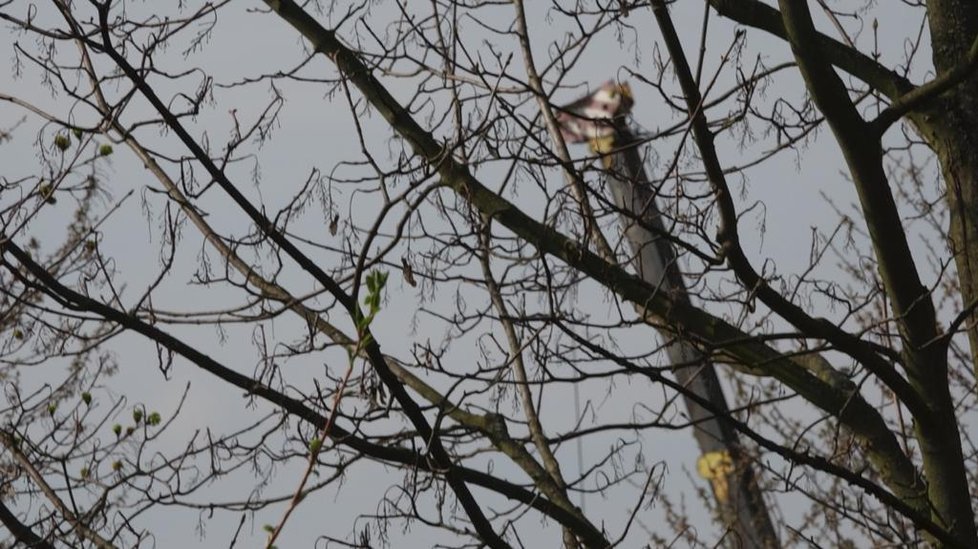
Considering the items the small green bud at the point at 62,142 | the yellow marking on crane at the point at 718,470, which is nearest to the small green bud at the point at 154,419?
the small green bud at the point at 62,142

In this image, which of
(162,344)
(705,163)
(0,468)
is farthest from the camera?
(0,468)

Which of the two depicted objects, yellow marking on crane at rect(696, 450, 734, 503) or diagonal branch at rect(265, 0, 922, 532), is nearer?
diagonal branch at rect(265, 0, 922, 532)

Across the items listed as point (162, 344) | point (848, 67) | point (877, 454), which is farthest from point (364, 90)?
point (877, 454)

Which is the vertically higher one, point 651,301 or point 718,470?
point 718,470

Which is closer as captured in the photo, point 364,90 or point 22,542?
point 22,542

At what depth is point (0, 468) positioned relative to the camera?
5.08m

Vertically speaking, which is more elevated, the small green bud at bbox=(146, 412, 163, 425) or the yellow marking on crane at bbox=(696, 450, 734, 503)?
the yellow marking on crane at bbox=(696, 450, 734, 503)

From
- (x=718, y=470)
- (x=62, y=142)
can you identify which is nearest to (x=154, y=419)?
(x=62, y=142)

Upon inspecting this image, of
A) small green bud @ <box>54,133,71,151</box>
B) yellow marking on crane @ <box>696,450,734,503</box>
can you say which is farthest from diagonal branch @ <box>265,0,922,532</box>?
yellow marking on crane @ <box>696,450,734,503</box>

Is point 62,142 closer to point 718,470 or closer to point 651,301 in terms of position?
point 651,301

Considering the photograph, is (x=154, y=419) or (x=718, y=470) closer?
(x=154, y=419)

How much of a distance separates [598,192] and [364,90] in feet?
3.28

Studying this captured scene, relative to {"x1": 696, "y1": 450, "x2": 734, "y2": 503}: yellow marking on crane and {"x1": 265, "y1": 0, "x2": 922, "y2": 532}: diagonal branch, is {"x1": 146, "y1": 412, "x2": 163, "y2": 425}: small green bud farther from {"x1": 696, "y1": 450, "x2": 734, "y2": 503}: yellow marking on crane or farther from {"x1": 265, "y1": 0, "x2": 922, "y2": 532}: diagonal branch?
{"x1": 696, "y1": 450, "x2": 734, "y2": 503}: yellow marking on crane

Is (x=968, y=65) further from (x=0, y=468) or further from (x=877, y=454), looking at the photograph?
(x=0, y=468)
